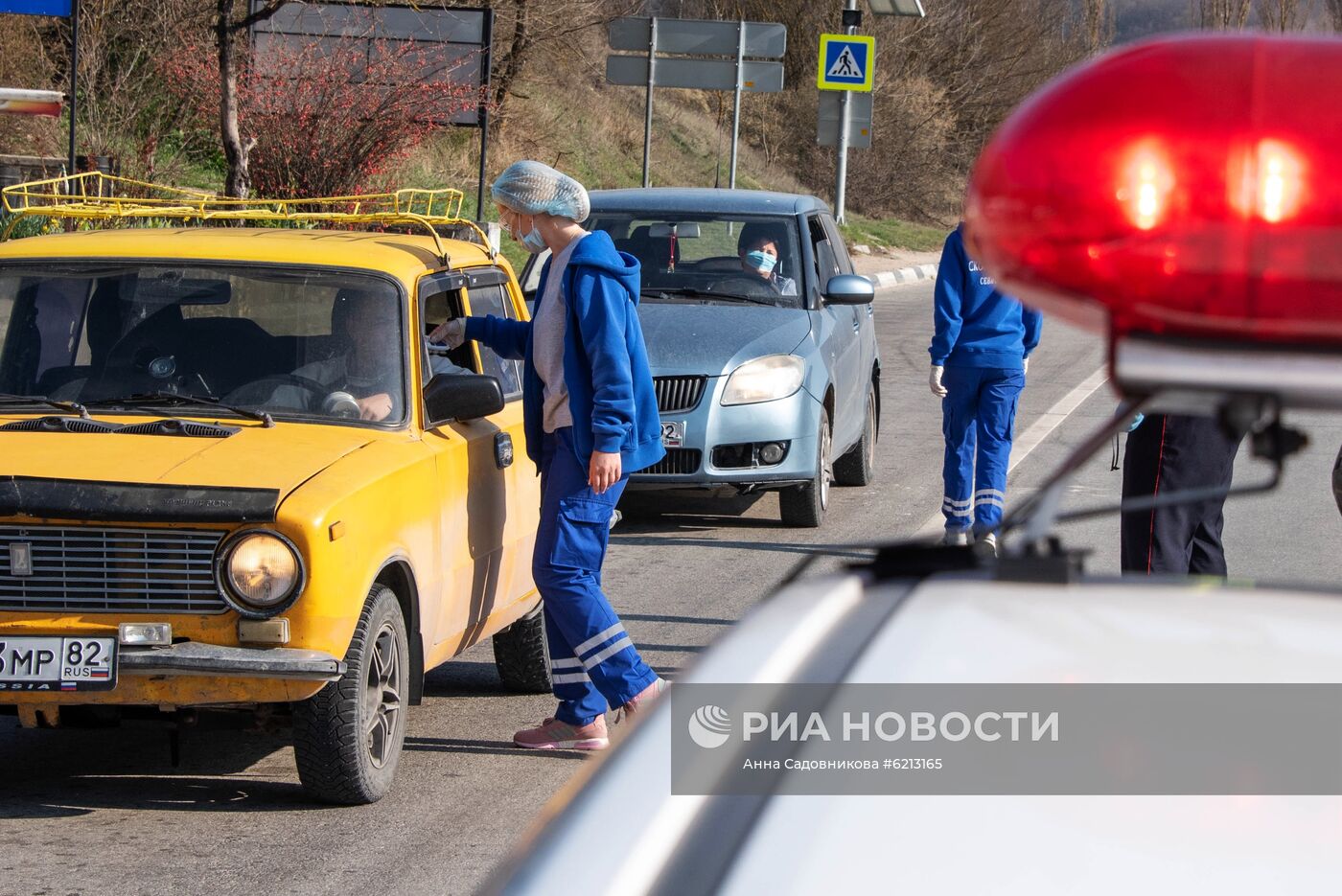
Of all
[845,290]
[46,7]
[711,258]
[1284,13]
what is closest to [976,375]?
[845,290]

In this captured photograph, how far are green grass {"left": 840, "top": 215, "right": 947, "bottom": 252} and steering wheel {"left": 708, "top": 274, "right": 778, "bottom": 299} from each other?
25.3 m

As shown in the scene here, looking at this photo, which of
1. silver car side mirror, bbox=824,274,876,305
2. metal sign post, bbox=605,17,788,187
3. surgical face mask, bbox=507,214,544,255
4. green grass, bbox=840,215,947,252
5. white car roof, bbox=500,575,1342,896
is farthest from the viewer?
green grass, bbox=840,215,947,252

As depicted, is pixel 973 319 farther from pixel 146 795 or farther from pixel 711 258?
pixel 146 795

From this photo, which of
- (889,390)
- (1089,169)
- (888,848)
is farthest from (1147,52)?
(889,390)

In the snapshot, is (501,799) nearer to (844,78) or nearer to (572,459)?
(572,459)

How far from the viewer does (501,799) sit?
16.8ft

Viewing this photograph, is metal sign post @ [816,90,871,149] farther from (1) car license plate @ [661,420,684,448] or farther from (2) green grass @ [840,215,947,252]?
(1) car license plate @ [661,420,684,448]

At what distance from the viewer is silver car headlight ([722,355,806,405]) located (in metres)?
9.17

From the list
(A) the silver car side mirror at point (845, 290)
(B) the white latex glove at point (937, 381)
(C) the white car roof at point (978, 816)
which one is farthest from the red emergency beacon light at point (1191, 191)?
(A) the silver car side mirror at point (845, 290)

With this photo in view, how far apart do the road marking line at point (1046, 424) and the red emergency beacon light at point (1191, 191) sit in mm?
8280

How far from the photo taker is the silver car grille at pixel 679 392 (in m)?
9.16

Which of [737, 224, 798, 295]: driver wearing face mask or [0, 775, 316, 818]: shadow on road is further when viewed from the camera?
[737, 224, 798, 295]: driver wearing face mask

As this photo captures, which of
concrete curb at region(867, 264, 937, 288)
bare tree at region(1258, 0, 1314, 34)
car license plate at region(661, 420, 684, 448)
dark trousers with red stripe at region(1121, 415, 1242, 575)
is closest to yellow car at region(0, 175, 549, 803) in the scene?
dark trousers with red stripe at region(1121, 415, 1242, 575)

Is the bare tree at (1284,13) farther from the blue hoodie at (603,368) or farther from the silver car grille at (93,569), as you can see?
the silver car grille at (93,569)
